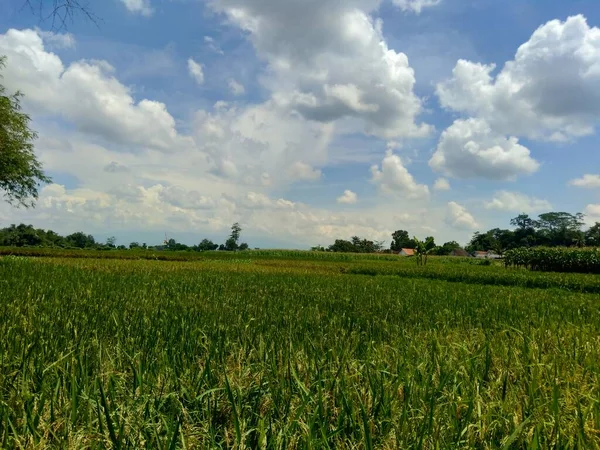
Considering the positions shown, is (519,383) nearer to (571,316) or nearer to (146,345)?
(146,345)

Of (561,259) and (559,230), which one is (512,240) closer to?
(559,230)

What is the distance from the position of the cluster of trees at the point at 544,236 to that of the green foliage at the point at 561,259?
74.0m

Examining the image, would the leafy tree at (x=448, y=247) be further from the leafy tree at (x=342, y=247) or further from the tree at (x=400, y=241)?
the leafy tree at (x=342, y=247)

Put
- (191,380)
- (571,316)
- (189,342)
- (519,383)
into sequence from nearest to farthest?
(191,380), (519,383), (189,342), (571,316)

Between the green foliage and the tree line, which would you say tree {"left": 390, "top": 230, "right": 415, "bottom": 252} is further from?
the green foliage

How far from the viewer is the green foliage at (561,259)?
35.6m

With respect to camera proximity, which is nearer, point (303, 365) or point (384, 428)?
point (384, 428)

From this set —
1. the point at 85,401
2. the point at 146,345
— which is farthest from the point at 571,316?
the point at 85,401

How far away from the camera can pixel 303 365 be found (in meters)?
3.02

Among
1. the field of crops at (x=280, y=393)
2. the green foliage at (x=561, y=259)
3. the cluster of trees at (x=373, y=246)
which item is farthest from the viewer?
the cluster of trees at (x=373, y=246)

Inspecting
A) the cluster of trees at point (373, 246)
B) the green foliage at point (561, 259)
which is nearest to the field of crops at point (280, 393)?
the green foliage at point (561, 259)

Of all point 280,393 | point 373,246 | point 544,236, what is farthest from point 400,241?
point 280,393

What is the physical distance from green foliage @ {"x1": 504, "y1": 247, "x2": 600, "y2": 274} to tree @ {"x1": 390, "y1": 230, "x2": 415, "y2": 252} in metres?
70.2

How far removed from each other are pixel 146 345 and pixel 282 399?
1.93 meters
